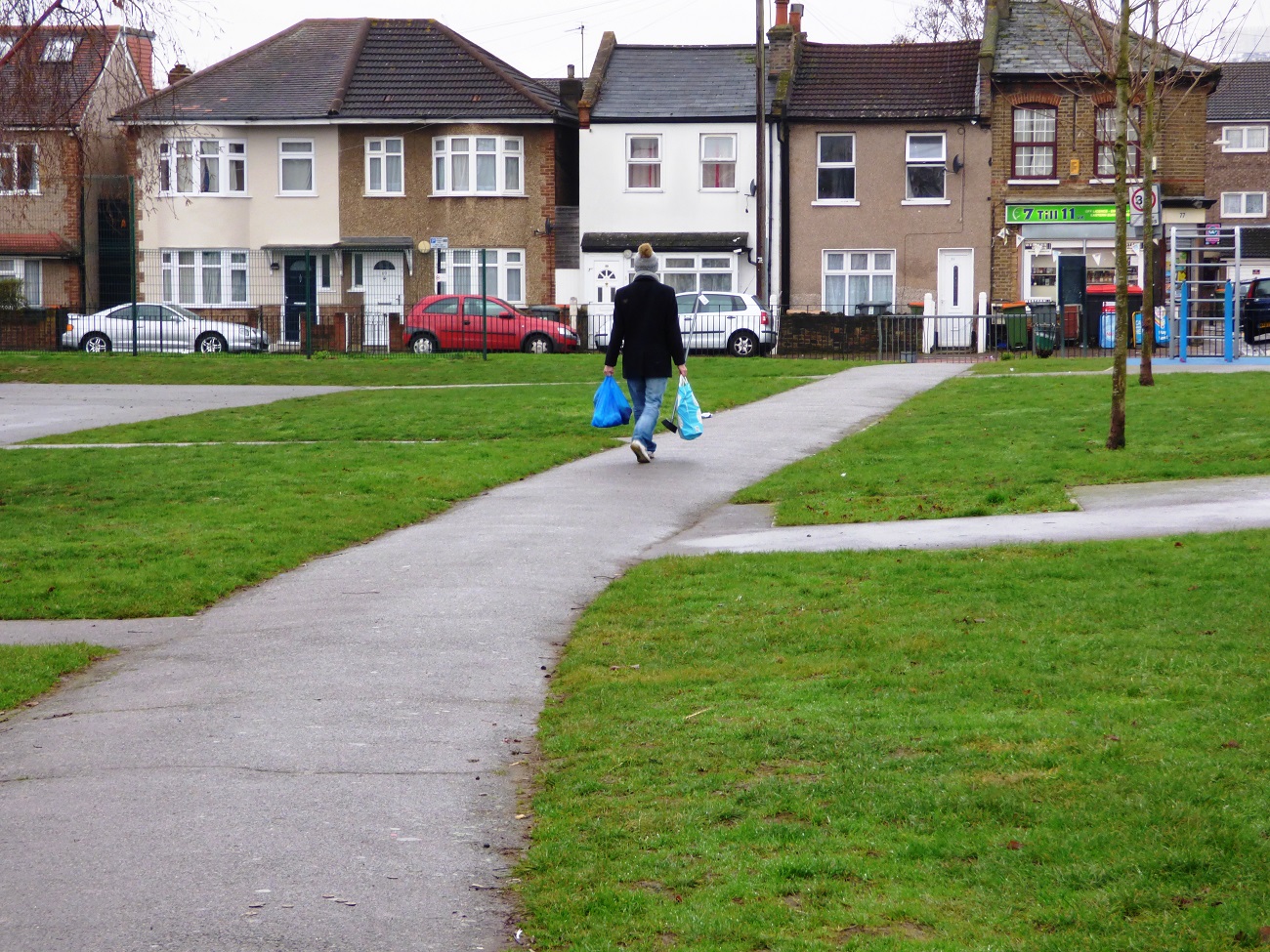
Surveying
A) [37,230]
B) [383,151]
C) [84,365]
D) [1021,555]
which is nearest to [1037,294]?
[383,151]

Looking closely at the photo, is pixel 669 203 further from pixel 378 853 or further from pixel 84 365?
pixel 378 853

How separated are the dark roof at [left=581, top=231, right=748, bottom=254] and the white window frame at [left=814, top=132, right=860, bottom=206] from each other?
2.58m

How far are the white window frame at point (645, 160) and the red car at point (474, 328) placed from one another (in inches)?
328

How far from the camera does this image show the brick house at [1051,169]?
4441 centimetres

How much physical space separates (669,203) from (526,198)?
4027 millimetres

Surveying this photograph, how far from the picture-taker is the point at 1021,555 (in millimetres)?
9797

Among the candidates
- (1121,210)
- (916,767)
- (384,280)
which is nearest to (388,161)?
(384,280)

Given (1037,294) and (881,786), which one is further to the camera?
(1037,294)

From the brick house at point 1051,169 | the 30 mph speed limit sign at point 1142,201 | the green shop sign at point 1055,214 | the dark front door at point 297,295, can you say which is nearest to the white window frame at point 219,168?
the dark front door at point 297,295

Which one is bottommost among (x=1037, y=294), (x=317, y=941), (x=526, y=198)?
(x=317, y=941)

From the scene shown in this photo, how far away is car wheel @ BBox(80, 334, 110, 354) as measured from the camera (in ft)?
128

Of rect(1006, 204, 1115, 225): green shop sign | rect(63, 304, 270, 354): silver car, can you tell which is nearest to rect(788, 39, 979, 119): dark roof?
rect(1006, 204, 1115, 225): green shop sign

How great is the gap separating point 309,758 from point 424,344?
32.9 meters

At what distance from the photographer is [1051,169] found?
147 feet
